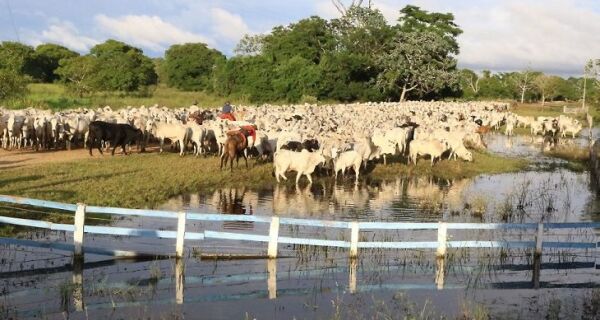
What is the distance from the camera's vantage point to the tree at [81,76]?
197ft

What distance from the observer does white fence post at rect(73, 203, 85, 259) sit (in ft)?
39.0

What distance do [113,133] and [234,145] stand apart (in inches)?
215

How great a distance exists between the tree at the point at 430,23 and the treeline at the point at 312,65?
5.0 inches

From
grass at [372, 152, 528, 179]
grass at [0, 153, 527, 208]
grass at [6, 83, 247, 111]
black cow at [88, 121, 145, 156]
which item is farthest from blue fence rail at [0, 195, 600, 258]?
grass at [6, 83, 247, 111]

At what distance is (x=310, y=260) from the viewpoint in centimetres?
1322

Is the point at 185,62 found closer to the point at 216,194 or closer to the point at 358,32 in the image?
the point at 358,32

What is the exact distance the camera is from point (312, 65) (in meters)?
66.2

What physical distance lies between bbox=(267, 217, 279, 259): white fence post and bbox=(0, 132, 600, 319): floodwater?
20cm

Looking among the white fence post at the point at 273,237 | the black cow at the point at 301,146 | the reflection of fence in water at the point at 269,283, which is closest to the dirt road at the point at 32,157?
the black cow at the point at 301,146

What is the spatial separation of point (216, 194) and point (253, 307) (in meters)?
9.85

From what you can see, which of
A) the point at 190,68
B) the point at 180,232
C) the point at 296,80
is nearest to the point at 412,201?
the point at 180,232

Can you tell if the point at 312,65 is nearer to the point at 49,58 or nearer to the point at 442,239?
the point at 49,58

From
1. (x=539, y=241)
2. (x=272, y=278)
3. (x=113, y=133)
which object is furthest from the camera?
(x=113, y=133)

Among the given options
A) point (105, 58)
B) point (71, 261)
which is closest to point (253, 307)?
point (71, 261)
